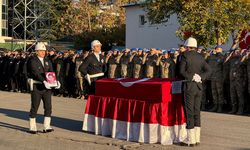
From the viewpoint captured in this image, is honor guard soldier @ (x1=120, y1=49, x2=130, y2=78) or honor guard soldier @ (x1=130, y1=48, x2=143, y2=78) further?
honor guard soldier @ (x1=120, y1=49, x2=130, y2=78)

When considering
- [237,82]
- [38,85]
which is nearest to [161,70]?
[237,82]

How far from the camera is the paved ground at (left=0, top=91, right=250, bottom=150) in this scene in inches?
370

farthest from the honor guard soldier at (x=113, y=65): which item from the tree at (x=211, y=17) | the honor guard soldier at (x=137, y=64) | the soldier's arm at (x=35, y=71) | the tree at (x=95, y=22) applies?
the tree at (x=95, y=22)

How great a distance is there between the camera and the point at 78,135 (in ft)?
35.2

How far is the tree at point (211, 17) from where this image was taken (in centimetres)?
1997

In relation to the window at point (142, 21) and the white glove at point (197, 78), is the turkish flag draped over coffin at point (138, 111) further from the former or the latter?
the window at point (142, 21)

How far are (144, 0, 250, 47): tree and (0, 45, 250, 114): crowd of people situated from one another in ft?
9.06

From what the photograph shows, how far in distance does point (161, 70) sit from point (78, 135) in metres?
6.44

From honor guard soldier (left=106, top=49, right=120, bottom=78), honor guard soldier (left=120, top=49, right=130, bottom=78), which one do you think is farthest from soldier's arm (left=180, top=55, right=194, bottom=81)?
honor guard soldier (left=106, top=49, right=120, bottom=78)

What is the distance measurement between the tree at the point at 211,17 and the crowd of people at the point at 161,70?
2.76m

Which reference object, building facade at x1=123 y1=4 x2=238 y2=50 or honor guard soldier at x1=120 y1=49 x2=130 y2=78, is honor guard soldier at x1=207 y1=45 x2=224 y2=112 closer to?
honor guard soldier at x1=120 y1=49 x2=130 y2=78

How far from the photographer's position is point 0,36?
58094 millimetres

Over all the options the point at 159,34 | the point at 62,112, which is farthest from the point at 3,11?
the point at 62,112

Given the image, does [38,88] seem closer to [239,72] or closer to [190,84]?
[190,84]
